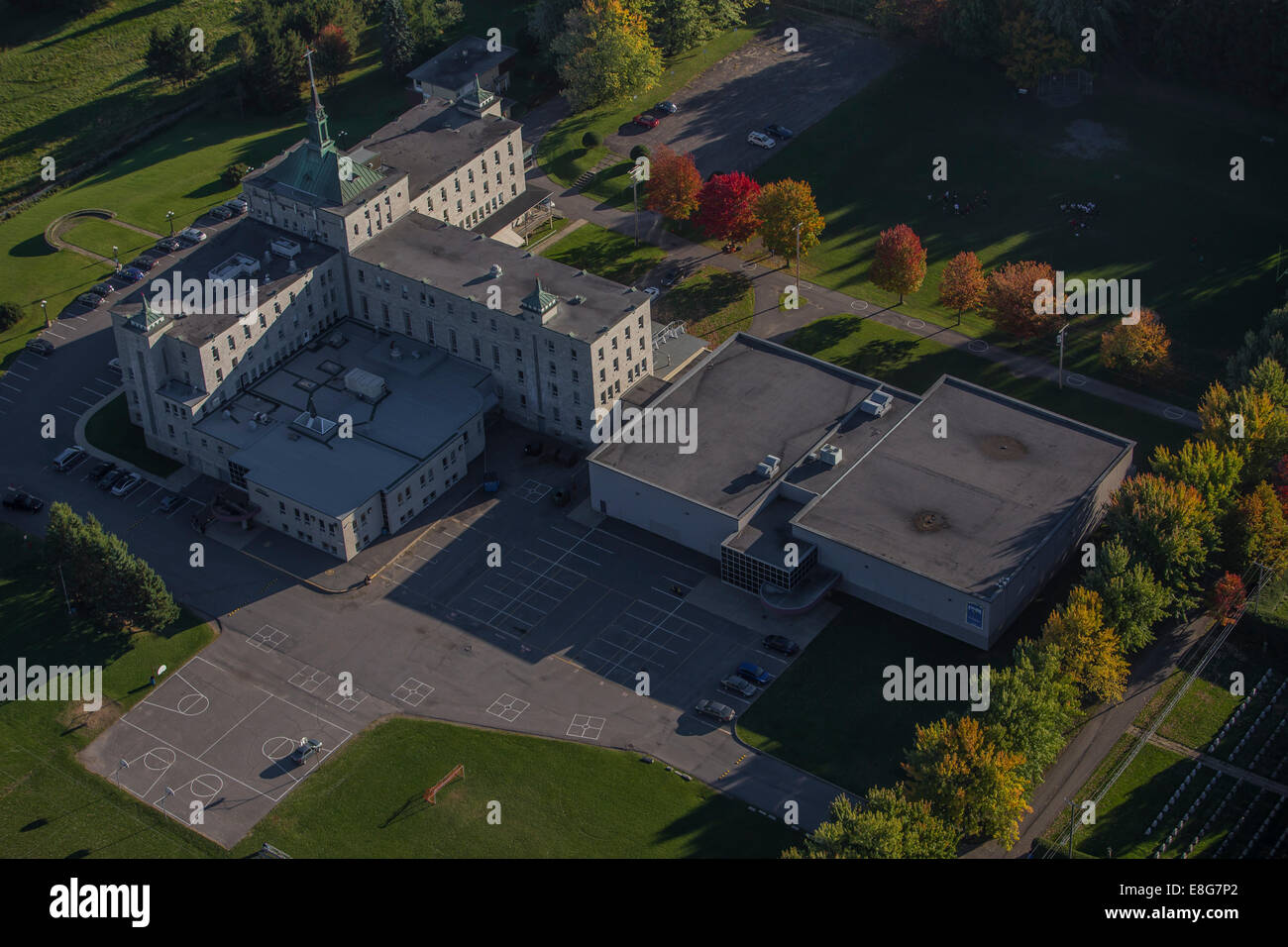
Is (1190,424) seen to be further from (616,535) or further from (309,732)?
(309,732)

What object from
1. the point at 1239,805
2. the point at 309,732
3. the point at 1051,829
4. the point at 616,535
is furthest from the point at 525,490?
the point at 1239,805

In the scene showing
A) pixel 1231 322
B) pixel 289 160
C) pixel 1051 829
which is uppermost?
pixel 289 160

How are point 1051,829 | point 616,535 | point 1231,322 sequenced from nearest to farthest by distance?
point 1051,829 < point 616,535 < point 1231,322

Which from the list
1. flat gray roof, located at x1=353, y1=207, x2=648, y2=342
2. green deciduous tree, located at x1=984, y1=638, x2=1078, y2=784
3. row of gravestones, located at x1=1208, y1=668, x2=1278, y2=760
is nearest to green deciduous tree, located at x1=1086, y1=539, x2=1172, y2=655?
green deciduous tree, located at x1=984, y1=638, x2=1078, y2=784

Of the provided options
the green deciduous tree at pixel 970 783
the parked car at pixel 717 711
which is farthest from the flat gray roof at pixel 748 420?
the green deciduous tree at pixel 970 783

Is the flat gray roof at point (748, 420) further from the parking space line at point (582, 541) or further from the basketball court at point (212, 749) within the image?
the basketball court at point (212, 749)
